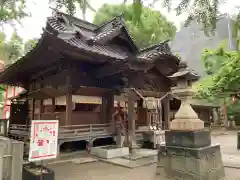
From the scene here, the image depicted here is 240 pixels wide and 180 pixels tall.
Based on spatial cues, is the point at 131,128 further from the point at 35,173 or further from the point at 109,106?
the point at 35,173

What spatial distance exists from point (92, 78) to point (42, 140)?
6.67 meters

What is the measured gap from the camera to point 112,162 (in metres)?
8.09

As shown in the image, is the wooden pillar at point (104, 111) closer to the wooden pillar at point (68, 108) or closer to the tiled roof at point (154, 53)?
the wooden pillar at point (68, 108)

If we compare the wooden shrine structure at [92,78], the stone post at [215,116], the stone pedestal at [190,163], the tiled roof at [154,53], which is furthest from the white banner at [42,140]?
the stone post at [215,116]

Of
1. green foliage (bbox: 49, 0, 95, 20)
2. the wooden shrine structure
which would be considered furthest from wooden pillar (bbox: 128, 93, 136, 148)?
green foliage (bbox: 49, 0, 95, 20)

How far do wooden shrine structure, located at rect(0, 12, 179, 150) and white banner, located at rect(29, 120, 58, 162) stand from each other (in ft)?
13.2

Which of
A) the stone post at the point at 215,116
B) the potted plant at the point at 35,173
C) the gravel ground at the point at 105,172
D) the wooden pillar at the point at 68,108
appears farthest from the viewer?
the stone post at the point at 215,116

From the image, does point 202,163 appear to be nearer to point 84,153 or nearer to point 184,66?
point 184,66

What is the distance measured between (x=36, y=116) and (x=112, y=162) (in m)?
7.96

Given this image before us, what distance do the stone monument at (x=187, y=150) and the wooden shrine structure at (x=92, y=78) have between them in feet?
11.5

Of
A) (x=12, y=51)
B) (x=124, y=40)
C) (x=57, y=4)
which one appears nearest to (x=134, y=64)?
(x=124, y=40)

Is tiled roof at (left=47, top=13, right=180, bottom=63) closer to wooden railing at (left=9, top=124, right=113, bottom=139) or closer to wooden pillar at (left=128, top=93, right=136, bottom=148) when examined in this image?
wooden pillar at (left=128, top=93, right=136, bottom=148)

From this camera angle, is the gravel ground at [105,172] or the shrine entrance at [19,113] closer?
the gravel ground at [105,172]

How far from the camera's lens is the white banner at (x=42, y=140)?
13.3 feet
